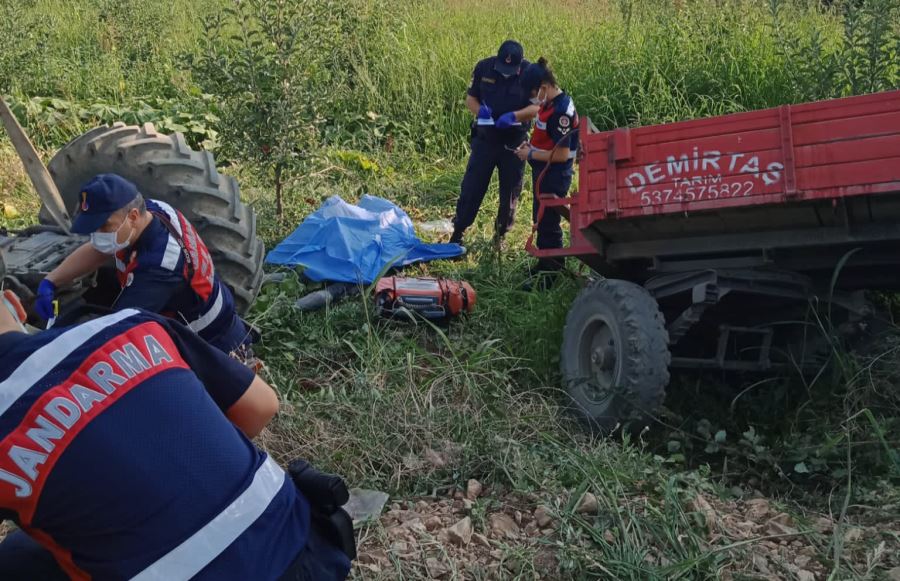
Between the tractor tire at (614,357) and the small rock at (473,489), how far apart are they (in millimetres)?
964

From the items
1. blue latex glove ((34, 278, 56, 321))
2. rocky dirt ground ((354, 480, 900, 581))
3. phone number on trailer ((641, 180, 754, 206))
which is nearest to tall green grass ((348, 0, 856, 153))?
phone number on trailer ((641, 180, 754, 206))

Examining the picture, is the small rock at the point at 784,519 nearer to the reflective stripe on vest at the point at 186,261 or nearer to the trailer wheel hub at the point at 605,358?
the trailer wheel hub at the point at 605,358

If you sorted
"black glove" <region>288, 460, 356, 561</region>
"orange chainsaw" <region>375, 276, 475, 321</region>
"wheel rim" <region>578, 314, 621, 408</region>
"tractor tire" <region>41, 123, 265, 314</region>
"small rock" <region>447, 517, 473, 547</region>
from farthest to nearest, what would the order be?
1. "orange chainsaw" <region>375, 276, 475, 321</region>
2. "tractor tire" <region>41, 123, 265, 314</region>
3. "wheel rim" <region>578, 314, 621, 408</region>
4. "small rock" <region>447, 517, 473, 547</region>
5. "black glove" <region>288, 460, 356, 561</region>

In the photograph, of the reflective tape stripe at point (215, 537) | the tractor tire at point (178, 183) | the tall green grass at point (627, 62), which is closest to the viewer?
the reflective tape stripe at point (215, 537)

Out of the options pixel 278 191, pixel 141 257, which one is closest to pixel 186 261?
pixel 141 257

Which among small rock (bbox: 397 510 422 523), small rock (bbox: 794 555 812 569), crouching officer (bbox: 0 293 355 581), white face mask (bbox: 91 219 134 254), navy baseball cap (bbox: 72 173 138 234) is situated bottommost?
small rock (bbox: 794 555 812 569)

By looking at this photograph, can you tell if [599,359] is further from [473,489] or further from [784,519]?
[784,519]

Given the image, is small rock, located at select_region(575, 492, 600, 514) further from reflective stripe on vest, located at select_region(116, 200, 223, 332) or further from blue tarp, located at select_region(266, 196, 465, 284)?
blue tarp, located at select_region(266, 196, 465, 284)

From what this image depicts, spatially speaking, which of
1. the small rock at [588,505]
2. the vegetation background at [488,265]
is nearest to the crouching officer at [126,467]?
the vegetation background at [488,265]

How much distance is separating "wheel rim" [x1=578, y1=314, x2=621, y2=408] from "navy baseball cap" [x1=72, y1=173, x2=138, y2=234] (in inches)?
92.9

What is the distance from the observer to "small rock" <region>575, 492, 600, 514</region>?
3.58 m

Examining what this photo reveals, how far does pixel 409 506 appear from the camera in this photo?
3.88 metres

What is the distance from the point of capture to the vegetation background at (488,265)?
3584mm

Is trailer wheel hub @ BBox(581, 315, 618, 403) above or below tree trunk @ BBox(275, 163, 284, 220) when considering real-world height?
below
